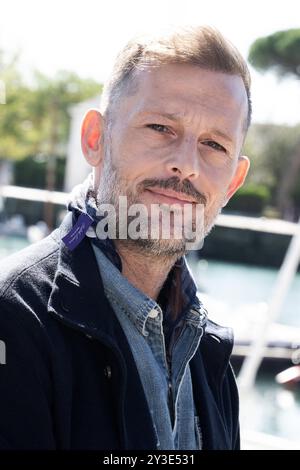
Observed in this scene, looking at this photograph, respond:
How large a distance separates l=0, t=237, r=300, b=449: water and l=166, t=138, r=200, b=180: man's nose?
3.73 metres

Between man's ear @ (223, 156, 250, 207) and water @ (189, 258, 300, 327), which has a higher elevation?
man's ear @ (223, 156, 250, 207)

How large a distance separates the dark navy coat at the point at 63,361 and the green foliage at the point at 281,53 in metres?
44.6

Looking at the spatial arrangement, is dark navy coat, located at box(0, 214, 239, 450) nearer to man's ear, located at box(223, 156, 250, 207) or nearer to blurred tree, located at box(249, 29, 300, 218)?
man's ear, located at box(223, 156, 250, 207)

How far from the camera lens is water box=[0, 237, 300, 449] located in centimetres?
1220

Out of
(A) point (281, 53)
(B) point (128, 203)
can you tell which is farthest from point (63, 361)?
(A) point (281, 53)

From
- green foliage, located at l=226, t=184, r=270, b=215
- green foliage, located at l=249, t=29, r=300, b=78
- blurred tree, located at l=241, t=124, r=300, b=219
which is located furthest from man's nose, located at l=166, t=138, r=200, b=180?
green foliage, located at l=249, t=29, r=300, b=78

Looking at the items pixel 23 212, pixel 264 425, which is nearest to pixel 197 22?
pixel 264 425

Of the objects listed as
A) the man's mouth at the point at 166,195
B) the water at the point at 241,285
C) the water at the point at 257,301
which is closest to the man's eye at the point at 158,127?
the man's mouth at the point at 166,195

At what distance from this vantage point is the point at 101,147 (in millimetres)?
1367

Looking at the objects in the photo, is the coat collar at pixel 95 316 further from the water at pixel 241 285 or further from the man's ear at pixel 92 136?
the water at pixel 241 285

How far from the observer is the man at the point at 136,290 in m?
1.05

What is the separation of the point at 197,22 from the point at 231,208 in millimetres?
38821

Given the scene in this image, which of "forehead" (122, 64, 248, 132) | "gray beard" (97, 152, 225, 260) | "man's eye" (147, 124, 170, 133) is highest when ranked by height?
"forehead" (122, 64, 248, 132)

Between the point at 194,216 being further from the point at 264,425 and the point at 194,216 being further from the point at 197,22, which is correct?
the point at 264,425
